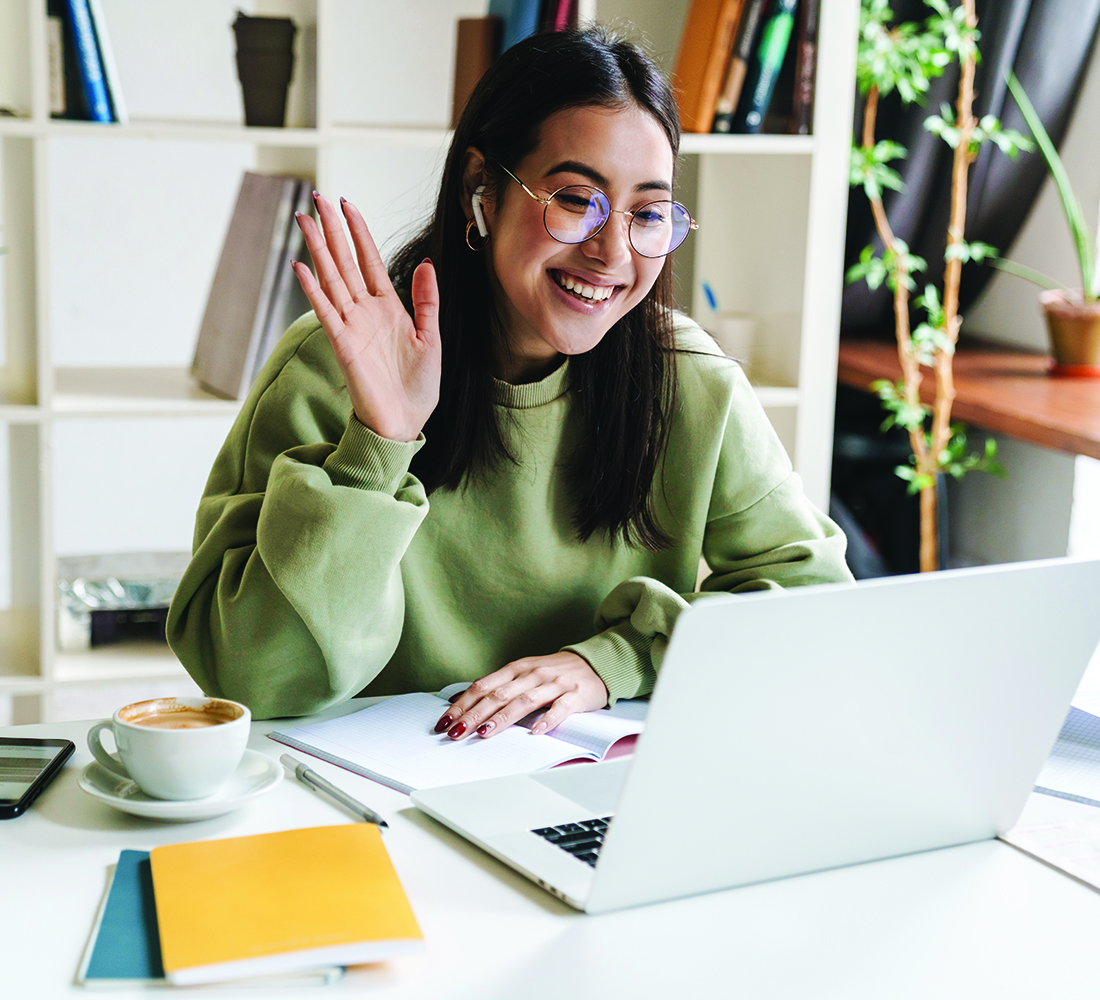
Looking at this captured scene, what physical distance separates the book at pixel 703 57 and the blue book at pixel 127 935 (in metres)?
1.72

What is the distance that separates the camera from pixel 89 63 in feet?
6.40

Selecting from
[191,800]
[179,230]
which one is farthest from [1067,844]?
[179,230]

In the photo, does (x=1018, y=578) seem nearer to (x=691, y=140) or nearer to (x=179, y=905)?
(x=179, y=905)

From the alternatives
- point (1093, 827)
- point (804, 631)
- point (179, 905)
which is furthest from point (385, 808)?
point (1093, 827)

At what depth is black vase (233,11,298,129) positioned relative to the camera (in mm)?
2035

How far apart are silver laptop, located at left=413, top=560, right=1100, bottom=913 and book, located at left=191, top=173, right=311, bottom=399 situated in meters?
1.42

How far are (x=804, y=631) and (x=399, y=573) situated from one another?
67 cm

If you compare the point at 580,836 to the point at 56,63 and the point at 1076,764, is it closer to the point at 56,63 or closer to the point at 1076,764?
the point at 1076,764

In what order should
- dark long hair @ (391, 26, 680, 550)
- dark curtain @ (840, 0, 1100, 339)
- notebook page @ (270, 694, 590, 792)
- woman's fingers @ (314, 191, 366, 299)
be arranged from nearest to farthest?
1. notebook page @ (270, 694, 590, 792)
2. woman's fingers @ (314, 191, 366, 299)
3. dark long hair @ (391, 26, 680, 550)
4. dark curtain @ (840, 0, 1100, 339)

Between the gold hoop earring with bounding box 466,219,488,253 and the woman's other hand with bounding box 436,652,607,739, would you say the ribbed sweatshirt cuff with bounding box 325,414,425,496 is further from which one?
the gold hoop earring with bounding box 466,219,488,253

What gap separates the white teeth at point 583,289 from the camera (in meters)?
1.31

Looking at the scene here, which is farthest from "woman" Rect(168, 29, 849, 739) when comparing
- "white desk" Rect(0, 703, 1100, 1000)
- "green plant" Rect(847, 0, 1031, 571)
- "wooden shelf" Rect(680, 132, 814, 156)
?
"green plant" Rect(847, 0, 1031, 571)

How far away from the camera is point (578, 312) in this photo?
4.32ft

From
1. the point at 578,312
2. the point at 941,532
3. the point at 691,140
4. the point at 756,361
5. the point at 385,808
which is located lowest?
the point at 941,532
